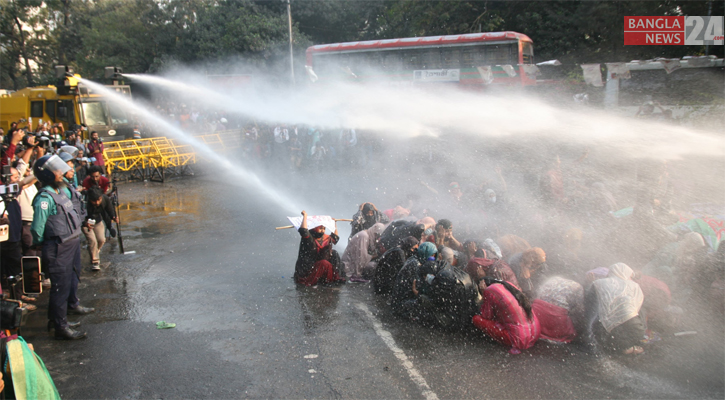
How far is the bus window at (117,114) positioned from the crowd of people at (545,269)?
44.5 feet

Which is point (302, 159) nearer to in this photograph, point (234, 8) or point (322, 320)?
point (322, 320)

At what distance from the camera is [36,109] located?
687 inches

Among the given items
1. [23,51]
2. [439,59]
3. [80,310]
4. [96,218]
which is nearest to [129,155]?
[96,218]

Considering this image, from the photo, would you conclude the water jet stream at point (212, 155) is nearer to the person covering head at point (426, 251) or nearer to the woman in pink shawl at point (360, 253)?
the woman in pink shawl at point (360, 253)

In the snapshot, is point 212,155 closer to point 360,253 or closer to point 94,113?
point 94,113

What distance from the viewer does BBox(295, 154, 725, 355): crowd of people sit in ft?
15.9

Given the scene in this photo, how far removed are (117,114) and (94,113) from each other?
0.96 m

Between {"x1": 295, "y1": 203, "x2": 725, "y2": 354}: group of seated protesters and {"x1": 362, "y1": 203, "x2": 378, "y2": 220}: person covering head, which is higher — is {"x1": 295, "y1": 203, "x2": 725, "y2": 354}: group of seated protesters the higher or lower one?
the lower one

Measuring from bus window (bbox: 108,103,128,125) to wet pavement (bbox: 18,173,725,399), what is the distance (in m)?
12.3

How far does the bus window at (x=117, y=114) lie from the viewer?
17.9 m

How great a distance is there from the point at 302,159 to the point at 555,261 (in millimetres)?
12322

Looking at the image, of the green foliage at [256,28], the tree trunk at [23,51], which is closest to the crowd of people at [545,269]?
the green foliage at [256,28]

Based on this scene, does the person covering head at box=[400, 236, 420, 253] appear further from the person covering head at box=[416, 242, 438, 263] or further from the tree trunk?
the tree trunk

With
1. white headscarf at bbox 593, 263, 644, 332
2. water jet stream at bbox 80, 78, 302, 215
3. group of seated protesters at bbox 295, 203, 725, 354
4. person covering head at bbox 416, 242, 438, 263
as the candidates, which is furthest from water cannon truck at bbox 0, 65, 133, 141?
white headscarf at bbox 593, 263, 644, 332
